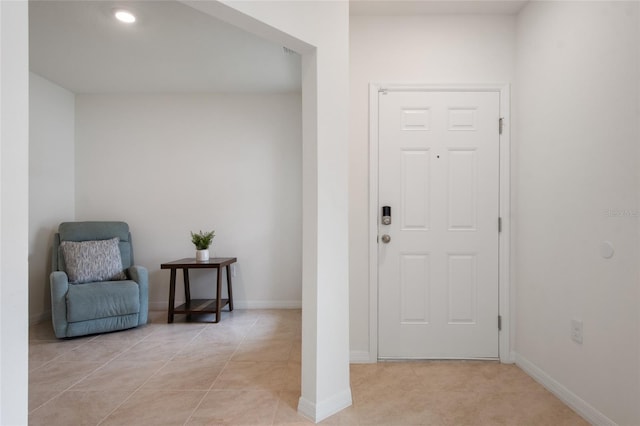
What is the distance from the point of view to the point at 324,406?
192 centimetres

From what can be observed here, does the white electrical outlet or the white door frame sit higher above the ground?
the white door frame

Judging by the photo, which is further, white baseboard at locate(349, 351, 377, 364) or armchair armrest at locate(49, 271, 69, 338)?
armchair armrest at locate(49, 271, 69, 338)

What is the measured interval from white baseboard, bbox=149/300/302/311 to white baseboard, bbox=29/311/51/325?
39.9 inches

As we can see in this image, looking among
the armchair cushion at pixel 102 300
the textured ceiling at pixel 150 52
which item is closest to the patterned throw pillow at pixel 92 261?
the armchair cushion at pixel 102 300

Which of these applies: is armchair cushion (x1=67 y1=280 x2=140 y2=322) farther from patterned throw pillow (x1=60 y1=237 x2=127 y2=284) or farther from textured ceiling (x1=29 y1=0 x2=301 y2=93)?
textured ceiling (x1=29 y1=0 x2=301 y2=93)

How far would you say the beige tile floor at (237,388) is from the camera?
1.92m

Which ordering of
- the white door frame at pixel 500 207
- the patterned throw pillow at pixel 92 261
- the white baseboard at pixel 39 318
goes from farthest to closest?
1. the white baseboard at pixel 39 318
2. the patterned throw pillow at pixel 92 261
3. the white door frame at pixel 500 207

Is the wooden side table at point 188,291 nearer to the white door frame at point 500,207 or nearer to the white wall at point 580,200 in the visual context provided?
the white door frame at point 500,207

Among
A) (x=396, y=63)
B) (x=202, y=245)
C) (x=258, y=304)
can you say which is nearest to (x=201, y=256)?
(x=202, y=245)

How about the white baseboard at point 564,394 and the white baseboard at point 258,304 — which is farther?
the white baseboard at point 258,304

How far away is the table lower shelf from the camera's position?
12.0ft

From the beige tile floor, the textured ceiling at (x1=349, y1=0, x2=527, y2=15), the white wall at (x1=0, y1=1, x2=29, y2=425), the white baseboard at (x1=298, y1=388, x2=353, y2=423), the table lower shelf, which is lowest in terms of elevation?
the beige tile floor

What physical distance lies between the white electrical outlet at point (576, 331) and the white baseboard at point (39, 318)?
15.5 feet

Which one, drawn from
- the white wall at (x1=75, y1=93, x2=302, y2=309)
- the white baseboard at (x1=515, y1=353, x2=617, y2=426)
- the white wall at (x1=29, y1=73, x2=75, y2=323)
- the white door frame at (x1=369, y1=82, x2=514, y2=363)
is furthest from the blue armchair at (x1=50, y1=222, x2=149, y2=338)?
the white baseboard at (x1=515, y1=353, x2=617, y2=426)
